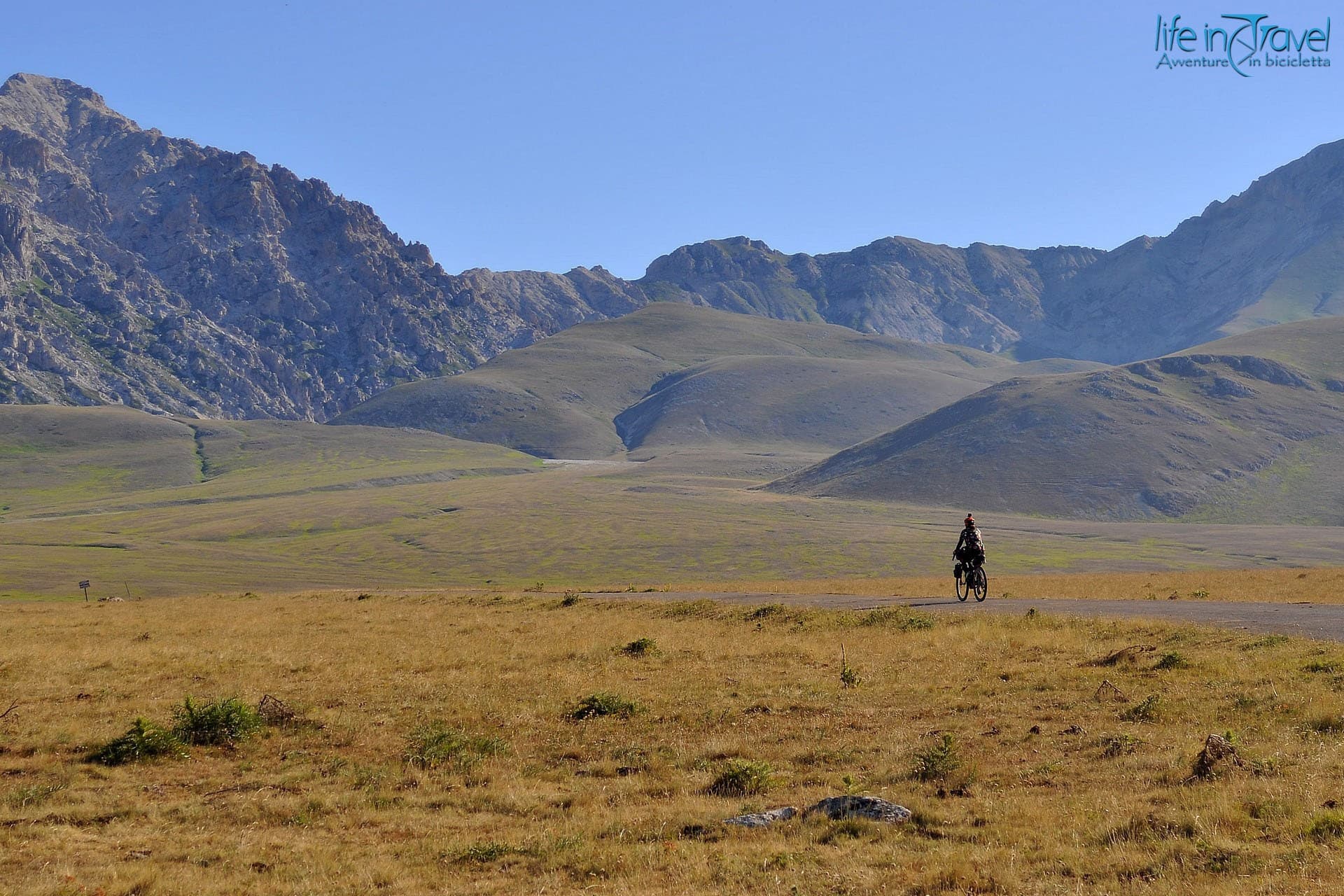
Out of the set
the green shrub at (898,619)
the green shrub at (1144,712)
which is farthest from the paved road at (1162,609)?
the green shrub at (1144,712)

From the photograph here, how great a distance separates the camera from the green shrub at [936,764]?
13445mm

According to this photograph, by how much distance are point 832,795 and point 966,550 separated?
2395 centimetres

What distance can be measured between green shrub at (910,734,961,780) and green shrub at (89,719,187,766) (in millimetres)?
12056

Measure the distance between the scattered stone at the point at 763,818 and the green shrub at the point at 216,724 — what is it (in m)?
9.95

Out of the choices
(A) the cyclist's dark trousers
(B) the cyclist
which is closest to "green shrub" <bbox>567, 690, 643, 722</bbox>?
(B) the cyclist

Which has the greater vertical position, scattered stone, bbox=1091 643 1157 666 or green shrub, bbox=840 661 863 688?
scattered stone, bbox=1091 643 1157 666

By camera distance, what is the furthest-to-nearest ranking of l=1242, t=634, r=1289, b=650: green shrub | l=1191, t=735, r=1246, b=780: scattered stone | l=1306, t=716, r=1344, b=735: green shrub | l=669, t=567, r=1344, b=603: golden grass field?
1. l=669, t=567, r=1344, b=603: golden grass field
2. l=1242, t=634, r=1289, b=650: green shrub
3. l=1306, t=716, r=1344, b=735: green shrub
4. l=1191, t=735, r=1246, b=780: scattered stone

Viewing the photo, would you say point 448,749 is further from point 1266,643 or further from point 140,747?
point 1266,643

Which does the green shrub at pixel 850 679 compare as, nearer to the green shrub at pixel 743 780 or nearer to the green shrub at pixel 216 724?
the green shrub at pixel 743 780

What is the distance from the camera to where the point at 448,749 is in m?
16.2

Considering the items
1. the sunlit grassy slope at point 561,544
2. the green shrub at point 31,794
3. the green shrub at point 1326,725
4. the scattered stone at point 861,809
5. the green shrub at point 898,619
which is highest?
the green shrub at point 1326,725

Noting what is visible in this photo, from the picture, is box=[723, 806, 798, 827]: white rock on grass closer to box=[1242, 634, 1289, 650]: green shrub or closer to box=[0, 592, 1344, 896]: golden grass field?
box=[0, 592, 1344, 896]: golden grass field

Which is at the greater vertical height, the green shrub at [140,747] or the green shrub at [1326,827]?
the green shrub at [1326,827]

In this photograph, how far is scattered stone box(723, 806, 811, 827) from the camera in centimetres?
1191
